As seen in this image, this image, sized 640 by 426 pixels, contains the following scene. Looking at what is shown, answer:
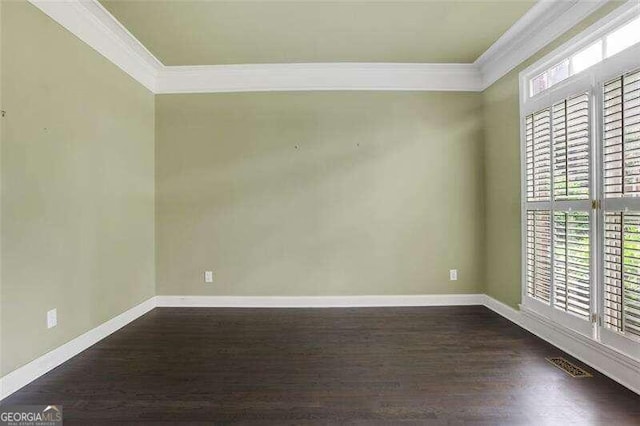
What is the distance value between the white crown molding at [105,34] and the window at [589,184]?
392 cm

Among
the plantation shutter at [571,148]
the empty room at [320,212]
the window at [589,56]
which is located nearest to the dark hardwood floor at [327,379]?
the empty room at [320,212]

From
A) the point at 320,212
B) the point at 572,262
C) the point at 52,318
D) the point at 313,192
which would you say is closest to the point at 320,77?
the point at 313,192

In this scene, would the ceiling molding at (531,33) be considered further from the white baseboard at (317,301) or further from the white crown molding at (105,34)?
the white crown molding at (105,34)

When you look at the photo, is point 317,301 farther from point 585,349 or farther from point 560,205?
point 560,205

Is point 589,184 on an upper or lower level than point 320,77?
lower

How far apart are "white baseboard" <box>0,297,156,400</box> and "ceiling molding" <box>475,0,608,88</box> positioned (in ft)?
15.4

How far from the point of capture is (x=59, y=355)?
2.25 meters

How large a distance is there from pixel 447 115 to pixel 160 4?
3.17m

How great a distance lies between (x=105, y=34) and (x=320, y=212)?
2724mm

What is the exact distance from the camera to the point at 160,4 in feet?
7.90
